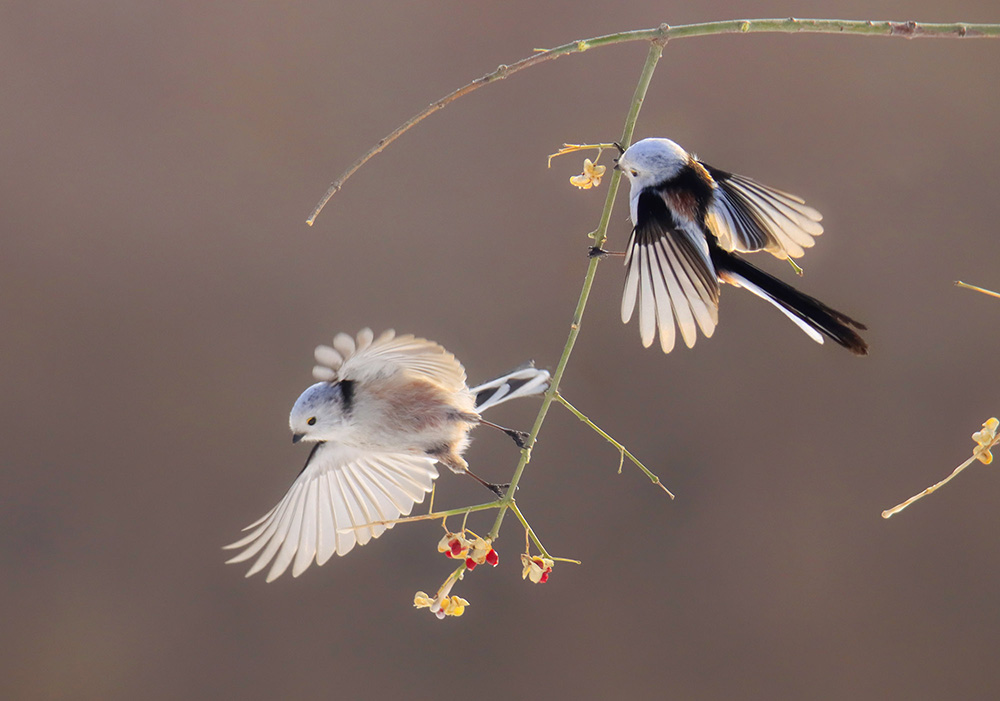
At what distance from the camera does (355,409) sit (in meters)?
0.72

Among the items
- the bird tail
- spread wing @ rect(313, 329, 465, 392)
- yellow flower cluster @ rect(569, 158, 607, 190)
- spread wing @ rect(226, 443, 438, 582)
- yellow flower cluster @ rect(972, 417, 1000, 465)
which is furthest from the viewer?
spread wing @ rect(226, 443, 438, 582)

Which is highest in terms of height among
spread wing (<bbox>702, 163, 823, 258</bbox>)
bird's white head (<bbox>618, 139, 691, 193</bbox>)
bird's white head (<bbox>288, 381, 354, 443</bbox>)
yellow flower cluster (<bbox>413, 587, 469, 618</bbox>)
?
spread wing (<bbox>702, 163, 823, 258</bbox>)

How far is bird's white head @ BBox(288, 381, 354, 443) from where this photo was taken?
0.67 meters

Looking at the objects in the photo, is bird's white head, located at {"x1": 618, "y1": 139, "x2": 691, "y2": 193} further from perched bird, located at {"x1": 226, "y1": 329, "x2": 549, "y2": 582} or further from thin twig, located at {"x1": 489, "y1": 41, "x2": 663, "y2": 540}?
perched bird, located at {"x1": 226, "y1": 329, "x2": 549, "y2": 582}

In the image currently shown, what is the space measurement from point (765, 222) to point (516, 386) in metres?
0.29

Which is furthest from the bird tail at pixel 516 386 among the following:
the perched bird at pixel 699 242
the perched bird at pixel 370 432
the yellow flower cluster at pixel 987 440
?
the yellow flower cluster at pixel 987 440

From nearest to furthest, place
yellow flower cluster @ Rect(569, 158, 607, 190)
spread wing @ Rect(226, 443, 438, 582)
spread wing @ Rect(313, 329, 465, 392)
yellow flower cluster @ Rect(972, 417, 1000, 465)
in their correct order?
yellow flower cluster @ Rect(972, 417, 1000, 465) < yellow flower cluster @ Rect(569, 158, 607, 190) < spread wing @ Rect(313, 329, 465, 392) < spread wing @ Rect(226, 443, 438, 582)

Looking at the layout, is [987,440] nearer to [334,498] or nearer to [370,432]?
[370,432]

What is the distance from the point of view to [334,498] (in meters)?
0.98

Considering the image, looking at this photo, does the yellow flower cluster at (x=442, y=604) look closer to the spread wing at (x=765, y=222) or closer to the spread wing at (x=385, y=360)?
Answer: the spread wing at (x=385, y=360)

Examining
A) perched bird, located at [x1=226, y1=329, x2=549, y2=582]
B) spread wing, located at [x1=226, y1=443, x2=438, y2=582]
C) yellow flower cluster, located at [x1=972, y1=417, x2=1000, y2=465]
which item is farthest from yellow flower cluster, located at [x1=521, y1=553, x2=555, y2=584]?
spread wing, located at [x1=226, y1=443, x2=438, y2=582]

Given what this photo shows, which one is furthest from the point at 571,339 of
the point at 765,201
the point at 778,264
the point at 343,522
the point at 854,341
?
the point at 778,264

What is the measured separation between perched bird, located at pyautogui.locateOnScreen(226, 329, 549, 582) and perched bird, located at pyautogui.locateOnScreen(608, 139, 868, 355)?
0.62ft

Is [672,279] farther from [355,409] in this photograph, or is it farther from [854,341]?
[355,409]
